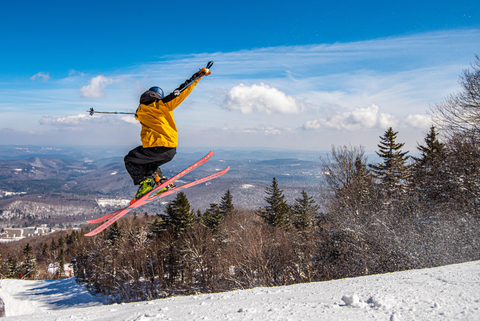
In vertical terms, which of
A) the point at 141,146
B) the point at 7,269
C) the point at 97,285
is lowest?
the point at 7,269

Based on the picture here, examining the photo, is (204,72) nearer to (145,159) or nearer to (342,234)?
(145,159)

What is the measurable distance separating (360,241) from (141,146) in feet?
58.8

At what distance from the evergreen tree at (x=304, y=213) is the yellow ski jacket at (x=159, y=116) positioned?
30.3m

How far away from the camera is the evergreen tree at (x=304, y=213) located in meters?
33.6

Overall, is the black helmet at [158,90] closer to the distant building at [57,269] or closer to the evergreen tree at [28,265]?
the evergreen tree at [28,265]

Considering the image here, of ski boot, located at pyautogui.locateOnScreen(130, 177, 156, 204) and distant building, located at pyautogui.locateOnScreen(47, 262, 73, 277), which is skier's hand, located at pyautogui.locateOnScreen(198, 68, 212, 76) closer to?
ski boot, located at pyautogui.locateOnScreen(130, 177, 156, 204)

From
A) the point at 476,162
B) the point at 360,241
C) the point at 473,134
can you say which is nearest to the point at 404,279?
the point at 360,241

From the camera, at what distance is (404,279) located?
5203mm

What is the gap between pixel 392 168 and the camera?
959 inches

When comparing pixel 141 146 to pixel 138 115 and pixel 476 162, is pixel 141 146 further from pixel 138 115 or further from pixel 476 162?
pixel 476 162

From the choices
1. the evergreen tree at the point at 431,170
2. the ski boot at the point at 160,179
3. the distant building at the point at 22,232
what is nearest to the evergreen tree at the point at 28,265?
the ski boot at the point at 160,179

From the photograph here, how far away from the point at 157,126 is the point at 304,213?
3254 centimetres

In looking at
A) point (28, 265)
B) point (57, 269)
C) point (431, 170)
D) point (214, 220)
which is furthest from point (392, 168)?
point (57, 269)

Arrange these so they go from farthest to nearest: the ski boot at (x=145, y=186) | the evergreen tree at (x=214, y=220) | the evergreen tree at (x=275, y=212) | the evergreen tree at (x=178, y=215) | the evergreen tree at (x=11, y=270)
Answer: the evergreen tree at (x=11, y=270)
the evergreen tree at (x=214, y=220)
the evergreen tree at (x=275, y=212)
the evergreen tree at (x=178, y=215)
the ski boot at (x=145, y=186)
